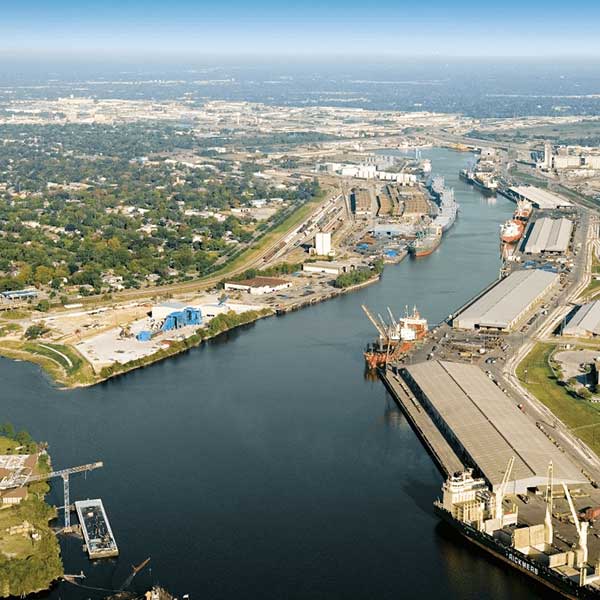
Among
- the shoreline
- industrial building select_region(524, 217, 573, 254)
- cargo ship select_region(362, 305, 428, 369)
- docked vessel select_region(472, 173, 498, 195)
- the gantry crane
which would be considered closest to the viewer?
the gantry crane

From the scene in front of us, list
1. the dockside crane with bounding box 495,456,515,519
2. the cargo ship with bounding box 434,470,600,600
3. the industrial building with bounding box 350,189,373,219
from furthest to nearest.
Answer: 1. the industrial building with bounding box 350,189,373,219
2. the dockside crane with bounding box 495,456,515,519
3. the cargo ship with bounding box 434,470,600,600

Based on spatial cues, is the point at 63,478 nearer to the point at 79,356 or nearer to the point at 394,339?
the point at 79,356

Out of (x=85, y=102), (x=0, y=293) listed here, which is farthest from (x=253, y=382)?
(x=85, y=102)

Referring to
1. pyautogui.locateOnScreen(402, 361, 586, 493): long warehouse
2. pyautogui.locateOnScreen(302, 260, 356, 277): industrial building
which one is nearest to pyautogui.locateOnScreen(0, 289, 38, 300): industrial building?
pyautogui.locateOnScreen(302, 260, 356, 277): industrial building

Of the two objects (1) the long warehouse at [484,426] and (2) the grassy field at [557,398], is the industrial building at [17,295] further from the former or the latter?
(2) the grassy field at [557,398]

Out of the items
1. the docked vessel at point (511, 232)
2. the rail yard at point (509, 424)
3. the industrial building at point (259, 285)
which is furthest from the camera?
the docked vessel at point (511, 232)

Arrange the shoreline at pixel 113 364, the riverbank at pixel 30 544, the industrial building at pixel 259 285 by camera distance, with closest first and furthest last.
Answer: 1. the riverbank at pixel 30 544
2. the shoreline at pixel 113 364
3. the industrial building at pixel 259 285

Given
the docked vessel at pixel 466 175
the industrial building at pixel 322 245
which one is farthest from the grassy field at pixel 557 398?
the docked vessel at pixel 466 175

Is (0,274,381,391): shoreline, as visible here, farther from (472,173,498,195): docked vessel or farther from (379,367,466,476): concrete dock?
(472,173,498,195): docked vessel
